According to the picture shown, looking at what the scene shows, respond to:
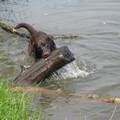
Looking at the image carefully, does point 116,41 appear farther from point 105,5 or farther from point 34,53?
point 105,5

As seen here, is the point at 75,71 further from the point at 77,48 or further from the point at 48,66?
the point at 77,48

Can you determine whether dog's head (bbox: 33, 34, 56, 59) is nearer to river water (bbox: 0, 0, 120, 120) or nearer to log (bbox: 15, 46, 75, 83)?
log (bbox: 15, 46, 75, 83)

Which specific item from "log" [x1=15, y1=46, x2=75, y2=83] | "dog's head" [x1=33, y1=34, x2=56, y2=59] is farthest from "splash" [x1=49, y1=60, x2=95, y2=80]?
"dog's head" [x1=33, y1=34, x2=56, y2=59]

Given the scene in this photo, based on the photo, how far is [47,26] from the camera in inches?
328

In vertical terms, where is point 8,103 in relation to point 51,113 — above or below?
above

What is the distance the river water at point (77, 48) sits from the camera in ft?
10.2

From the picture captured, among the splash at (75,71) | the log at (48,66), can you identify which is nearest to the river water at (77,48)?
the splash at (75,71)

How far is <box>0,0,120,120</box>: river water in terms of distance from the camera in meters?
3.11

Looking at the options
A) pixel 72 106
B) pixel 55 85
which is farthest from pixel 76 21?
pixel 72 106

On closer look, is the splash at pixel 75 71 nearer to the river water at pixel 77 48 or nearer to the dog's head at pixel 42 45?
the river water at pixel 77 48

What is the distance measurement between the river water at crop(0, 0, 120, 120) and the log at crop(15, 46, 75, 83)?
8.4 inches

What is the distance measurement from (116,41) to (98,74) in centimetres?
247

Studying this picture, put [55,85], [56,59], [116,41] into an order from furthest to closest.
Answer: [116,41]
[55,85]
[56,59]

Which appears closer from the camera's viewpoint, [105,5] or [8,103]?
[8,103]
